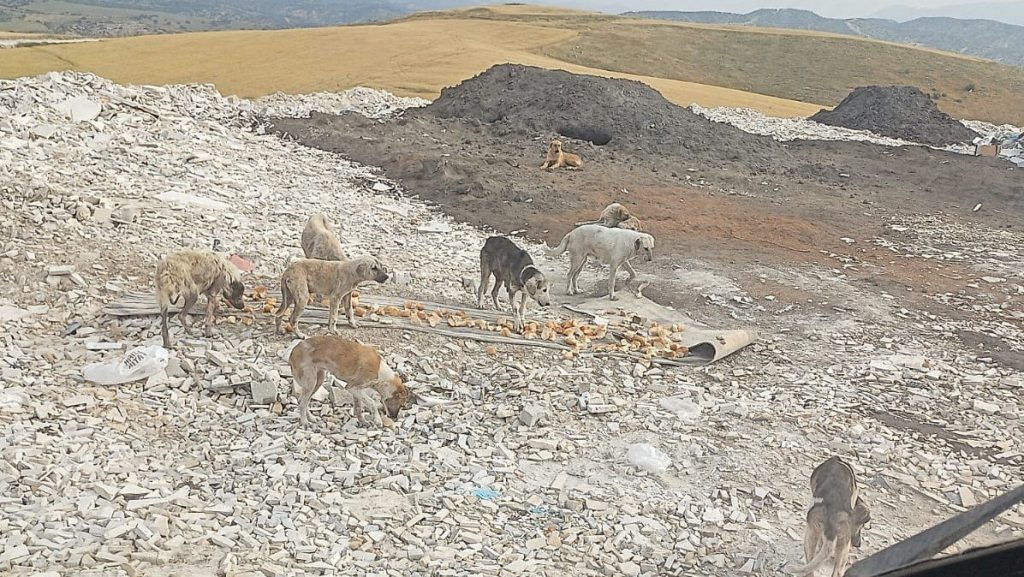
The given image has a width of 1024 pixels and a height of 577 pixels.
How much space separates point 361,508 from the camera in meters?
6.02

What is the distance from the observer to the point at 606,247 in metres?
11.3

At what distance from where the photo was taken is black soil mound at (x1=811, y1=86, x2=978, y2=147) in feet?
103

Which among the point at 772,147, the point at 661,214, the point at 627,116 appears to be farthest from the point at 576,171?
the point at 772,147

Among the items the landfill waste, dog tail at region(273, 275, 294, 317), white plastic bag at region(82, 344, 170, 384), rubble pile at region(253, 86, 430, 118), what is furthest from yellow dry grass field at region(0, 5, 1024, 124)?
the landfill waste

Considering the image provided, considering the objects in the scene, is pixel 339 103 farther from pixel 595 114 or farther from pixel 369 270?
pixel 369 270

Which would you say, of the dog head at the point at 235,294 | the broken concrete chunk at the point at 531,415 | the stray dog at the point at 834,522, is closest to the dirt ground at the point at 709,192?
the broken concrete chunk at the point at 531,415

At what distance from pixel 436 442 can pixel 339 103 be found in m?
23.3

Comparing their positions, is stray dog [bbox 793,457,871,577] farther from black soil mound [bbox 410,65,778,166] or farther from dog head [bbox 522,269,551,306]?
black soil mound [bbox 410,65,778,166]

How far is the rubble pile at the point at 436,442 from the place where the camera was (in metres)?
5.59

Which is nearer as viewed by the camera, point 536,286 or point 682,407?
point 682,407

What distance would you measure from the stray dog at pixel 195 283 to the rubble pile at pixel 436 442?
0.25m

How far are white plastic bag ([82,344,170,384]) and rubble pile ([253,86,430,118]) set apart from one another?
18074 millimetres

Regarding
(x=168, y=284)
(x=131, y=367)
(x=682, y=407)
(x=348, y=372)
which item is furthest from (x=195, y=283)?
(x=682, y=407)

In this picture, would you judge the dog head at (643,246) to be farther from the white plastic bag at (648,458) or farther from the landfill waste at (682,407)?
the white plastic bag at (648,458)
